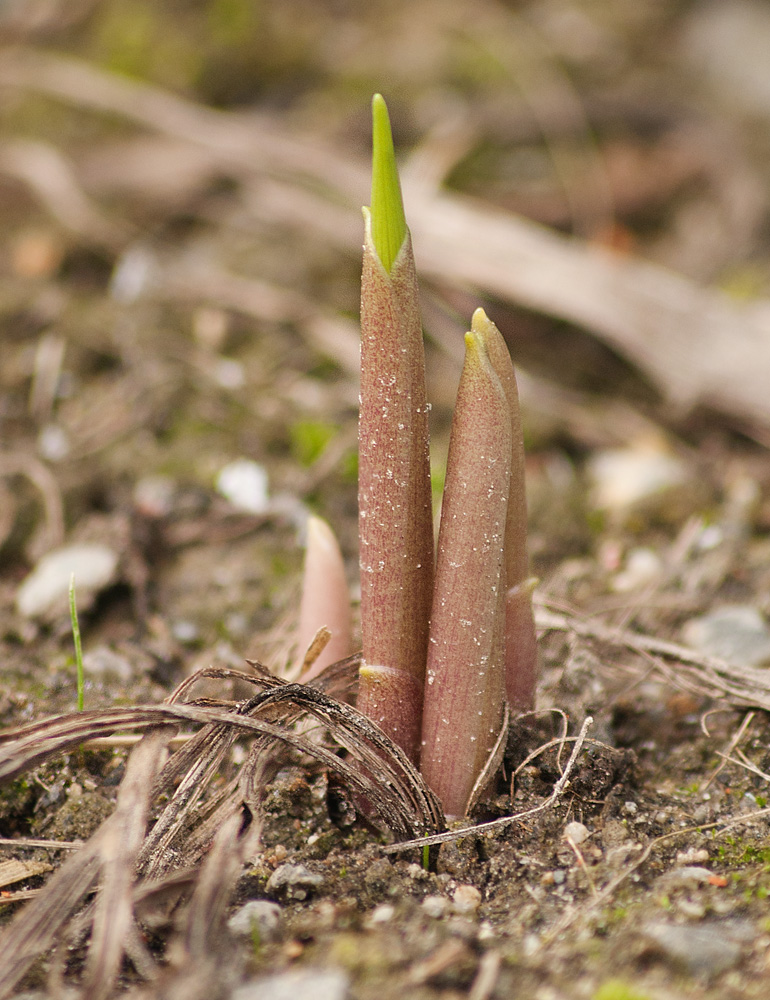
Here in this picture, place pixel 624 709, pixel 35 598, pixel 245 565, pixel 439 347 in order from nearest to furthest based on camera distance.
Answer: pixel 624 709, pixel 35 598, pixel 245 565, pixel 439 347

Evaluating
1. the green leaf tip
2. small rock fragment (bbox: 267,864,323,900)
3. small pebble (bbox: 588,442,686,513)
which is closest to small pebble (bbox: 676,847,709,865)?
small rock fragment (bbox: 267,864,323,900)

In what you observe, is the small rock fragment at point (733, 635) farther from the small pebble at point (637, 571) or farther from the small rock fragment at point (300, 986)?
the small rock fragment at point (300, 986)

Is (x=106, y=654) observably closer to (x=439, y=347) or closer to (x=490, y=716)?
(x=490, y=716)

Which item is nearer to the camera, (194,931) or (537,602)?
(194,931)

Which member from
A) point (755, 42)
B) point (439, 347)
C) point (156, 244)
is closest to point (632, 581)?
point (439, 347)

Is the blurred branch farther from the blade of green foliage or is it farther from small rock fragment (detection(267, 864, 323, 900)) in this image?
small rock fragment (detection(267, 864, 323, 900))

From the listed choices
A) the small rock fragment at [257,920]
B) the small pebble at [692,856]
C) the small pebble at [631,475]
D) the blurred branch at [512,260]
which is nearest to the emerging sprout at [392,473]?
the small rock fragment at [257,920]
